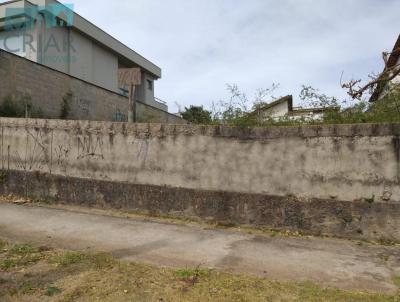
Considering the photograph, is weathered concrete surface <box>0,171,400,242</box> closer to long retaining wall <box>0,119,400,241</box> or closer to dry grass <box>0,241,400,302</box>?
long retaining wall <box>0,119,400,241</box>

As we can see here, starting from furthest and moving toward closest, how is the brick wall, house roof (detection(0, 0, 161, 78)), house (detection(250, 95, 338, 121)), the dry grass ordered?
house roof (detection(0, 0, 161, 78))
the brick wall
house (detection(250, 95, 338, 121))
the dry grass

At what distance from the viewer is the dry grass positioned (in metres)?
3.30

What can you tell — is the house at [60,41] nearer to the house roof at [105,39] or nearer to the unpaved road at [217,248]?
the house roof at [105,39]

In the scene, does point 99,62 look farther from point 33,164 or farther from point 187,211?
point 187,211

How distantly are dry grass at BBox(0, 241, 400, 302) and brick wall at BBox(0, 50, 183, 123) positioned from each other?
522 centimetres

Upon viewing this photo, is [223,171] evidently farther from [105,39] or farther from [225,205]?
[105,39]

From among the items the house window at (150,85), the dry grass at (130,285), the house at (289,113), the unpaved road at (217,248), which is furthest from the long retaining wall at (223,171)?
the house window at (150,85)

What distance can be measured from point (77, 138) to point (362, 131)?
5.14 m

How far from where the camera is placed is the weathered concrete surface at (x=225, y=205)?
212 inches

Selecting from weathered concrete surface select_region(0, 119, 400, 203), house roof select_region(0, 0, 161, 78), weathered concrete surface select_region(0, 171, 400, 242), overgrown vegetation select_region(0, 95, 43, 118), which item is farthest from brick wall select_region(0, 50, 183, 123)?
house roof select_region(0, 0, 161, 78)

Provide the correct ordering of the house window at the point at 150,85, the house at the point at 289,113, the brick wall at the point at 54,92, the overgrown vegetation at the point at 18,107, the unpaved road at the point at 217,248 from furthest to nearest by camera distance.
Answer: the house window at the point at 150,85 → the brick wall at the point at 54,92 → the overgrown vegetation at the point at 18,107 → the house at the point at 289,113 → the unpaved road at the point at 217,248

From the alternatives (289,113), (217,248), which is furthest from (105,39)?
(217,248)

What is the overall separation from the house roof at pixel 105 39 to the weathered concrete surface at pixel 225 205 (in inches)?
420

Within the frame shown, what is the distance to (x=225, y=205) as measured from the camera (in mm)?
6070
